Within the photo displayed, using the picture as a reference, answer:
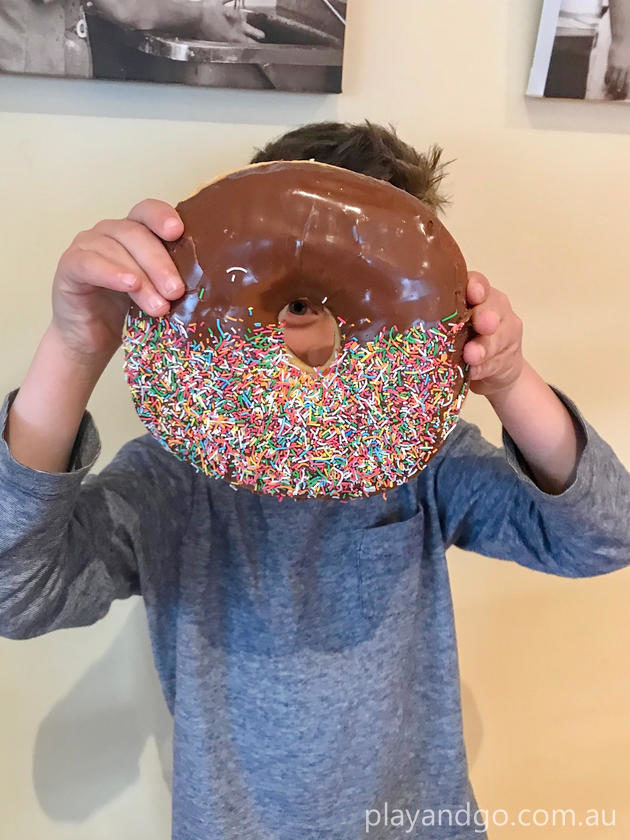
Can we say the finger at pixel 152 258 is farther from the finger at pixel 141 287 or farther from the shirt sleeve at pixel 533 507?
the shirt sleeve at pixel 533 507

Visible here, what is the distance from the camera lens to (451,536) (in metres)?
0.80

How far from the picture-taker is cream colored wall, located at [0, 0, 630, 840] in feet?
2.69

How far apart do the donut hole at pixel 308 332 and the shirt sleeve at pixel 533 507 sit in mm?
201

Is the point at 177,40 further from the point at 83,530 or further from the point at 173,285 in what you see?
the point at 83,530

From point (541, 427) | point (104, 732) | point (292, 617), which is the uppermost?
point (541, 427)

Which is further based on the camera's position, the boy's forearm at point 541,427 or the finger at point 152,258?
the boy's forearm at point 541,427

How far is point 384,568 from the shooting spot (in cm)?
75

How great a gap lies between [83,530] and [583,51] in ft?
2.69

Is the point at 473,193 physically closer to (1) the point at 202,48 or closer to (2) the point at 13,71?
(1) the point at 202,48

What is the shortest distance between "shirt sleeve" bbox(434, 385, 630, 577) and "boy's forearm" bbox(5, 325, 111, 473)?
417 mm

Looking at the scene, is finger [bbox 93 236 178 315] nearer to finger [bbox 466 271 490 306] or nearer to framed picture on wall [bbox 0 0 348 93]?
finger [bbox 466 271 490 306]

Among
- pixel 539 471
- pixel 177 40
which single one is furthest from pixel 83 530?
pixel 177 40

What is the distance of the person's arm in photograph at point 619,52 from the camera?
0.82 m

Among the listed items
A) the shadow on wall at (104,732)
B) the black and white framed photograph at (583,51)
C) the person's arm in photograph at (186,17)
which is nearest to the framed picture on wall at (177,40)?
the person's arm in photograph at (186,17)
